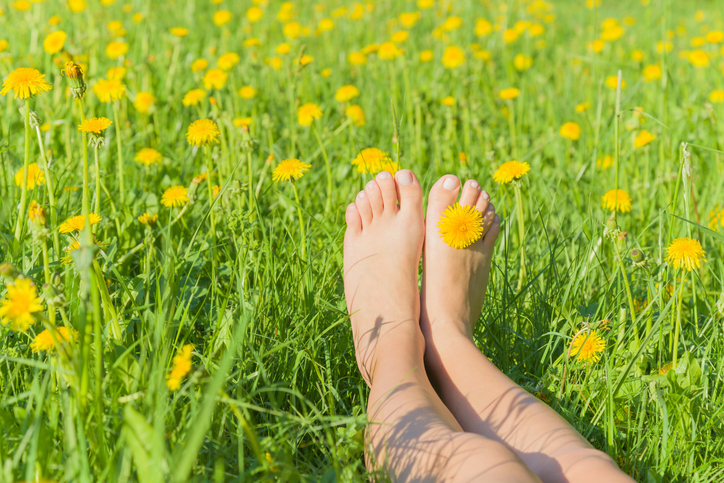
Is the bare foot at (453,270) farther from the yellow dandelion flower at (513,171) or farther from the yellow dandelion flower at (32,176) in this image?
the yellow dandelion flower at (32,176)

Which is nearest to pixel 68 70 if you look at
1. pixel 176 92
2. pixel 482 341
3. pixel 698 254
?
pixel 482 341

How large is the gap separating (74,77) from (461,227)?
2.61 ft

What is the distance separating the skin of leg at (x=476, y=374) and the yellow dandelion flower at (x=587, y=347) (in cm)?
15

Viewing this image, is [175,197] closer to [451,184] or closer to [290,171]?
[290,171]

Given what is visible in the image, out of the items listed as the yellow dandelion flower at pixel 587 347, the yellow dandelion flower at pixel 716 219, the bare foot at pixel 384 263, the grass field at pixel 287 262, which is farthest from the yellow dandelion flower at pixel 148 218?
the yellow dandelion flower at pixel 716 219

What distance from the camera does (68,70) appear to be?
973 mm

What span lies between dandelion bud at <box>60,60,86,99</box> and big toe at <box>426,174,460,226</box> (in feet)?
2.62

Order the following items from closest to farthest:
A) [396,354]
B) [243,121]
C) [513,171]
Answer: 1. [396,354]
2. [513,171]
3. [243,121]

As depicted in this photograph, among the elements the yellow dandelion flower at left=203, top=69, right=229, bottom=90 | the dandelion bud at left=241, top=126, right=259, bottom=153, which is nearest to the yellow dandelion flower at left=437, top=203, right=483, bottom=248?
the dandelion bud at left=241, top=126, right=259, bottom=153

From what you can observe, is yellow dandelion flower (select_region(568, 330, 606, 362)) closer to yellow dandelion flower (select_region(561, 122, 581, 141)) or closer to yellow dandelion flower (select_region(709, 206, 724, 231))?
yellow dandelion flower (select_region(709, 206, 724, 231))

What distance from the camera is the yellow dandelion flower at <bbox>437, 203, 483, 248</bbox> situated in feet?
A: 4.18

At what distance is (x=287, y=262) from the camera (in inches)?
47.6

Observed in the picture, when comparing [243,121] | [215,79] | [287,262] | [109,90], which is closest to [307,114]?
[243,121]

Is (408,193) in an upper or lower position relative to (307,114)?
lower
